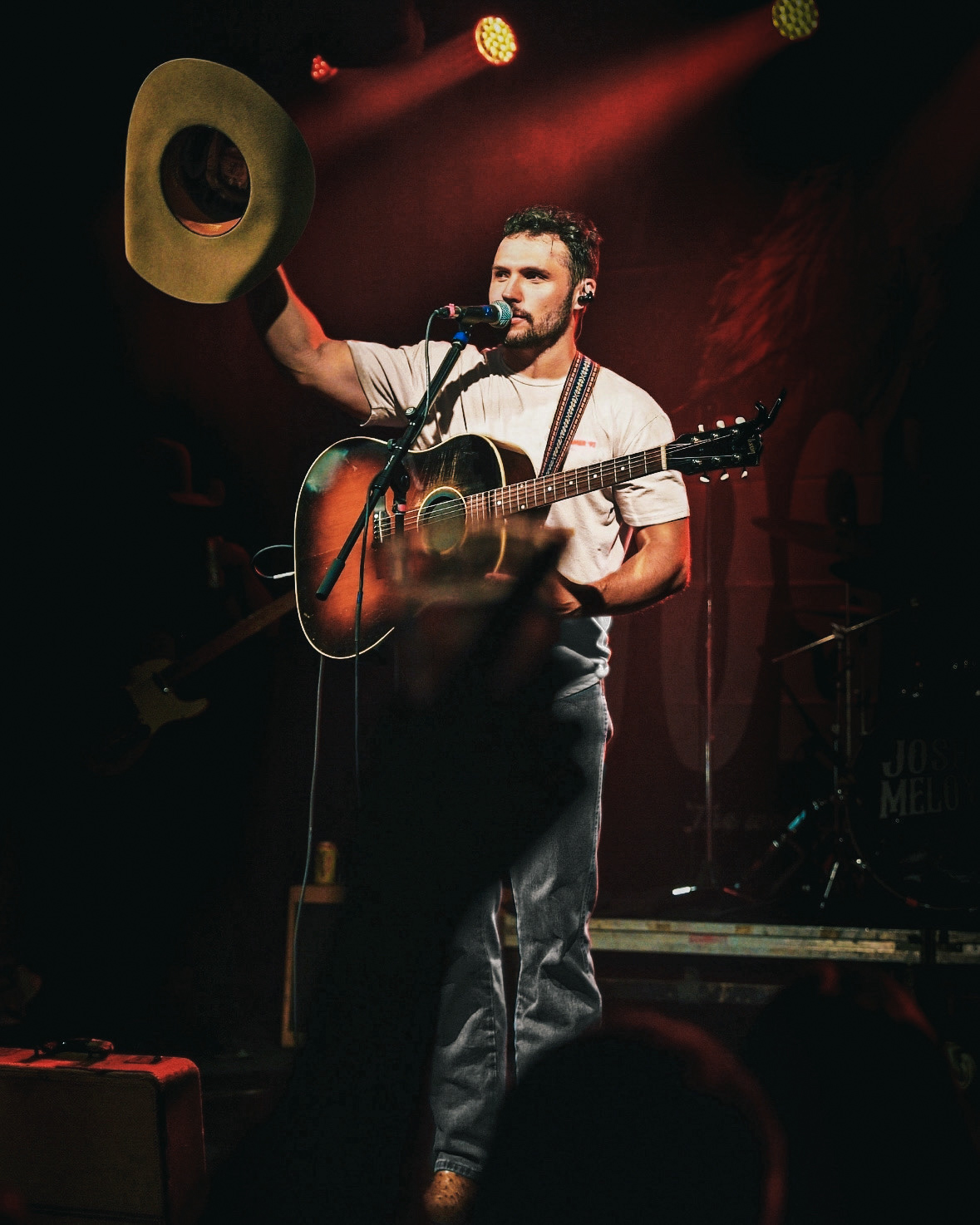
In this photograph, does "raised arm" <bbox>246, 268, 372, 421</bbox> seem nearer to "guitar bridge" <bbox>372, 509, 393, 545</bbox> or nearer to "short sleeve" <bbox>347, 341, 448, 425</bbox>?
"short sleeve" <bbox>347, 341, 448, 425</bbox>

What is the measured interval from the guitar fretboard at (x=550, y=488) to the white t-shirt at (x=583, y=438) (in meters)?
0.09

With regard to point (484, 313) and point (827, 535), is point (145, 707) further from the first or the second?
point (827, 535)

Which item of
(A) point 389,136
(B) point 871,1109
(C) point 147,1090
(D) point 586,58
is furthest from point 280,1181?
(D) point 586,58

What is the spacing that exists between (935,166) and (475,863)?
9.89ft

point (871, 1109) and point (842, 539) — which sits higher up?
point (842, 539)

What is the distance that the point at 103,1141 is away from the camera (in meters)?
1.88

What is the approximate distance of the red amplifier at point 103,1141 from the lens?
185 cm

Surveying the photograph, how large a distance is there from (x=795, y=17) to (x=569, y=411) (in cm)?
195

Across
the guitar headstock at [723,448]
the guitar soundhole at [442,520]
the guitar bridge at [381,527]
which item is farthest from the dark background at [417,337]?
the guitar headstock at [723,448]

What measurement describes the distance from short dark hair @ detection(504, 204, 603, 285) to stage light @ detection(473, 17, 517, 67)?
4.13 feet

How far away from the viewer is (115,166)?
3160 millimetres

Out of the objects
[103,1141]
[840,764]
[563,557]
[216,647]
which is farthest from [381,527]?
[840,764]

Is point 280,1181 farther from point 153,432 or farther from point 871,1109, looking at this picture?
point 153,432

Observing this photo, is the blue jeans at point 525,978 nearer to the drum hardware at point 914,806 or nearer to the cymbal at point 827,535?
the drum hardware at point 914,806
